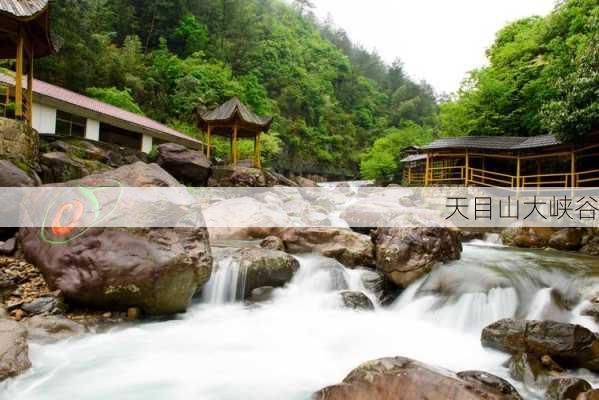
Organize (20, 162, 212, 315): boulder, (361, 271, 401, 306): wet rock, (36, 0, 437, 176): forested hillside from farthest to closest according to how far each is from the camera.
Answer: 1. (36, 0, 437, 176): forested hillside
2. (361, 271, 401, 306): wet rock
3. (20, 162, 212, 315): boulder

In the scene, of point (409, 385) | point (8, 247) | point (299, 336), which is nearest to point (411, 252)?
point (299, 336)

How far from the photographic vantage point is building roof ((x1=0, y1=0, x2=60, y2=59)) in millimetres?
8086

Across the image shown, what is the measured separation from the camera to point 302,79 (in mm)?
42500

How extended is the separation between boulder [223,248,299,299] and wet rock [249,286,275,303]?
2.3 inches

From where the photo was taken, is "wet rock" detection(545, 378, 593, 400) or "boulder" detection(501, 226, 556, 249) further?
"boulder" detection(501, 226, 556, 249)

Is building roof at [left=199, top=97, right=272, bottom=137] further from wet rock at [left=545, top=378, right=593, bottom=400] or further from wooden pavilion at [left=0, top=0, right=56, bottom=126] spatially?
wet rock at [left=545, top=378, right=593, bottom=400]

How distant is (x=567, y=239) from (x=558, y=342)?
8.32 m

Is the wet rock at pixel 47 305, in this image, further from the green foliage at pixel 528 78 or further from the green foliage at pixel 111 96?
the green foliage at pixel 111 96

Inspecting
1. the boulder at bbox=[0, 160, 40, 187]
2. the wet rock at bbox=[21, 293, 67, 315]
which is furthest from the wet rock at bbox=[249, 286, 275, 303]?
the boulder at bbox=[0, 160, 40, 187]

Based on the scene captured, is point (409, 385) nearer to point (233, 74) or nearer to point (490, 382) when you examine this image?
point (490, 382)

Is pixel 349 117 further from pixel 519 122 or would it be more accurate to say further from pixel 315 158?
pixel 519 122

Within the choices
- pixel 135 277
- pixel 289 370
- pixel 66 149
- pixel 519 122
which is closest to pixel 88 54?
pixel 66 149

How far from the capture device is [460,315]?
20.9ft

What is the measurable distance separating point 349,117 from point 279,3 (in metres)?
33.2
